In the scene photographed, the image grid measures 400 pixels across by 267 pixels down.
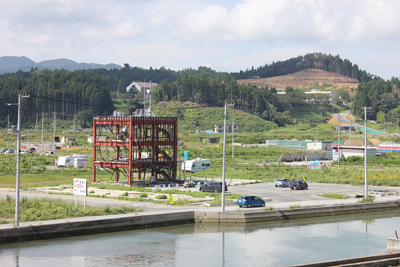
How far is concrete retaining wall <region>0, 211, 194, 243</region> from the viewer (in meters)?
35.0

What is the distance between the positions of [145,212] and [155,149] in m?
25.8

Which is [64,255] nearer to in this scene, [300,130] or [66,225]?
[66,225]

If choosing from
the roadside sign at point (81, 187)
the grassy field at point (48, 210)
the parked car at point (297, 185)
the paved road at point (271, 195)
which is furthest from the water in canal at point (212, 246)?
the parked car at point (297, 185)

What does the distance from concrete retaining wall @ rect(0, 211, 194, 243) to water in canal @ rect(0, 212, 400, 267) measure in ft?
1.93

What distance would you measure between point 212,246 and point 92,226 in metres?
8.73

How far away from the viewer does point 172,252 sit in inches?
1320

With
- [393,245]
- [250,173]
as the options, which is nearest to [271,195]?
[250,173]

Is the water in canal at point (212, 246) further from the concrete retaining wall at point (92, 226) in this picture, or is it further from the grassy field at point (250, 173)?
the grassy field at point (250, 173)

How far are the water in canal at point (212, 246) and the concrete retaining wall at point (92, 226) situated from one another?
59cm

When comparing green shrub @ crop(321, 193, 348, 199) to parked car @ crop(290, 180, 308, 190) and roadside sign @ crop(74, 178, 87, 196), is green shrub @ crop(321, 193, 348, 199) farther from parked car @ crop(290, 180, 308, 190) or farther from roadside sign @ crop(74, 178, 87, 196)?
roadside sign @ crop(74, 178, 87, 196)

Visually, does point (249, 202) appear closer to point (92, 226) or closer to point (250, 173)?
point (92, 226)

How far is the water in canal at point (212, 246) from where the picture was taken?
31.3 metres

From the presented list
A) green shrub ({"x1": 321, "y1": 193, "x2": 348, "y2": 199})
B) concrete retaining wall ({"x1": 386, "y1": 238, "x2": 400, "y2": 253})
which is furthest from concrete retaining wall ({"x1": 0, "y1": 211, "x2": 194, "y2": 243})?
green shrub ({"x1": 321, "y1": 193, "x2": 348, "y2": 199})

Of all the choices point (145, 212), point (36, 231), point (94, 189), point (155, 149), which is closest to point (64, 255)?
point (36, 231)
